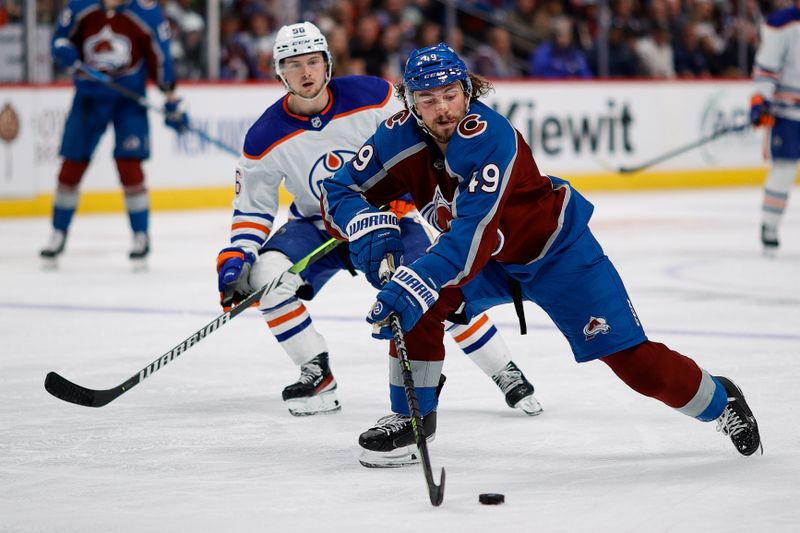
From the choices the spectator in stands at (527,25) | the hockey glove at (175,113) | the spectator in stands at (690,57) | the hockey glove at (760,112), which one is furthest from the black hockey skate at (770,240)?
the spectator in stands at (690,57)

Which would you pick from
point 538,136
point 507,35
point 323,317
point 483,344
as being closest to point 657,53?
point 507,35

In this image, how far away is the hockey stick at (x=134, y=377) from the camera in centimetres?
325

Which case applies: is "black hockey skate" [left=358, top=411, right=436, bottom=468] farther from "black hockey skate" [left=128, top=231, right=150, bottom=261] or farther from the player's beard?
"black hockey skate" [left=128, top=231, right=150, bottom=261]

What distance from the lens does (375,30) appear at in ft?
32.9

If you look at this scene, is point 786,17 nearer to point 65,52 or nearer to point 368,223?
point 65,52

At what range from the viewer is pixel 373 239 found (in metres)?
2.95

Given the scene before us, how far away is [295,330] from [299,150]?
49 centimetres

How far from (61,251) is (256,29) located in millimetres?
3406

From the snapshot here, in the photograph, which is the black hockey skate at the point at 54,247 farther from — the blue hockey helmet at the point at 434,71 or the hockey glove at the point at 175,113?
the blue hockey helmet at the point at 434,71

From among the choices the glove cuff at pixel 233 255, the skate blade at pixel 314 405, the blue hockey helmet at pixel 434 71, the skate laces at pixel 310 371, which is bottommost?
the skate blade at pixel 314 405

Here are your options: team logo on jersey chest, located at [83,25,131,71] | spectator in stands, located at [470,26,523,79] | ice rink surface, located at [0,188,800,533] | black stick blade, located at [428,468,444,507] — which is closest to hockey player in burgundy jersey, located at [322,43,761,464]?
ice rink surface, located at [0,188,800,533]

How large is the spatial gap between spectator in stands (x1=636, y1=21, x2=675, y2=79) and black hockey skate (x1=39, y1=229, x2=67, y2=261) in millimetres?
6194

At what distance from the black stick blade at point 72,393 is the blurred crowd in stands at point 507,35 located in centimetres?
585

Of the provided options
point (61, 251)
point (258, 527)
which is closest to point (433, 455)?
point (258, 527)
